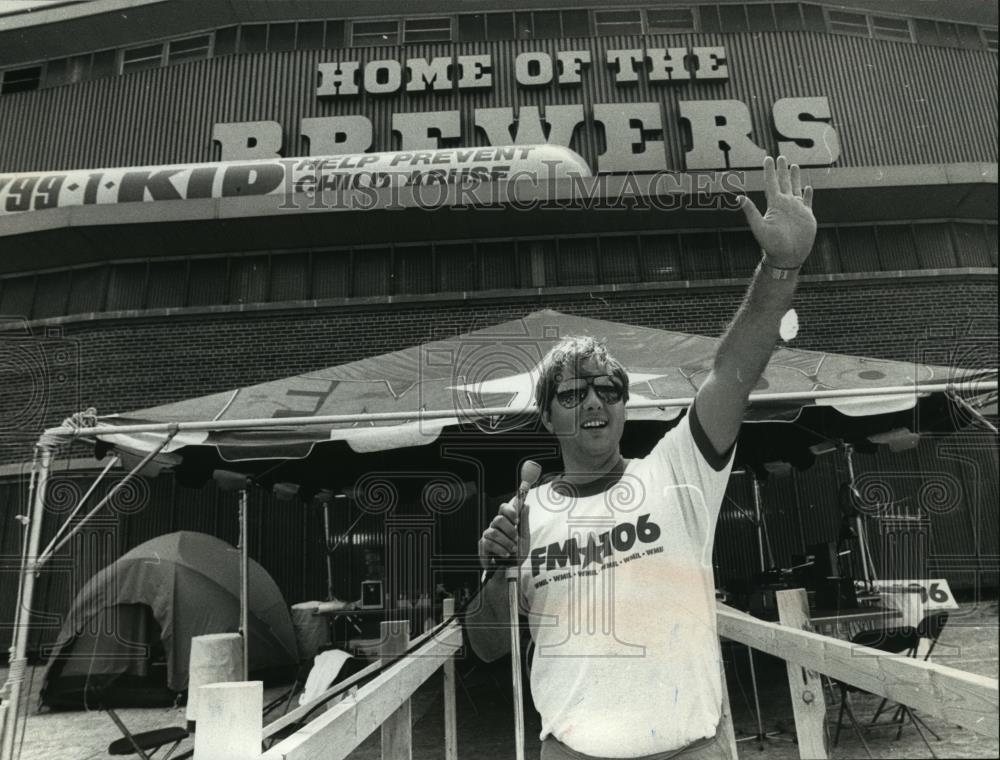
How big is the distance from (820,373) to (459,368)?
3016 millimetres

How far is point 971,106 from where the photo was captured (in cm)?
1318

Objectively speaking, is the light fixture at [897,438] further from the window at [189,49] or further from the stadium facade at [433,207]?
the window at [189,49]

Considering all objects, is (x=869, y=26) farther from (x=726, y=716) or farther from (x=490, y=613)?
(x=490, y=613)

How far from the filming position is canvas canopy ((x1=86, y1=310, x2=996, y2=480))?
491 centimetres

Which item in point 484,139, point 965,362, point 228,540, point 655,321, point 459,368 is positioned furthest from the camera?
point 484,139

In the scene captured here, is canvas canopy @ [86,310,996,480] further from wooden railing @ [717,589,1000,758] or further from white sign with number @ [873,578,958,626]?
wooden railing @ [717,589,1000,758]

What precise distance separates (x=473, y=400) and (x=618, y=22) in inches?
457

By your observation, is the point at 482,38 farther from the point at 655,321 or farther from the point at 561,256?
the point at 655,321

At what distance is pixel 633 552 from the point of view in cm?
171

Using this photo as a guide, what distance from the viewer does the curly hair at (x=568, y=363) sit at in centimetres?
197

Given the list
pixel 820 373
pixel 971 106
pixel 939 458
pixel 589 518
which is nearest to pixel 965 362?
pixel 589 518

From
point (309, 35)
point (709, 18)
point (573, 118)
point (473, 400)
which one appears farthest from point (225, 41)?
point (473, 400)

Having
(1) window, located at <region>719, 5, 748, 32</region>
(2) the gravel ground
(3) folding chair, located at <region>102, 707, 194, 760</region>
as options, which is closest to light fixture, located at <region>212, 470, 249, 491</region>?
(2) the gravel ground

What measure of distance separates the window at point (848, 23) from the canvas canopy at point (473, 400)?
10.5m
